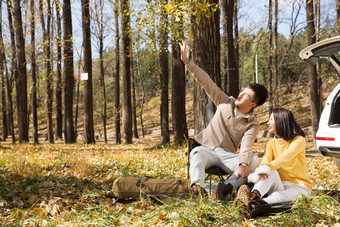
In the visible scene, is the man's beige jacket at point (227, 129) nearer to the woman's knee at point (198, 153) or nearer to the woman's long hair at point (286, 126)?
the woman's knee at point (198, 153)

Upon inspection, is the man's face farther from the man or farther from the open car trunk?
the open car trunk

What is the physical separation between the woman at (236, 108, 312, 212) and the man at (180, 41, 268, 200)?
8.8 inches

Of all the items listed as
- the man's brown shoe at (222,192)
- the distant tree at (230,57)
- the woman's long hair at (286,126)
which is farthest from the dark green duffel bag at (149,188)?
the distant tree at (230,57)

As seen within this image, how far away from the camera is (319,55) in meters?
Result: 5.02

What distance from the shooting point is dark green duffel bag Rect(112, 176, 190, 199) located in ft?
13.3

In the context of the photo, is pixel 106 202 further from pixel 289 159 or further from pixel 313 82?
pixel 313 82

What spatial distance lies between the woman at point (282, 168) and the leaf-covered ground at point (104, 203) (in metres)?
0.21

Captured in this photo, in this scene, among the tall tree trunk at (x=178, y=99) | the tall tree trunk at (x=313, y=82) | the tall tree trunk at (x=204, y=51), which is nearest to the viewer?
the tall tree trunk at (x=204, y=51)

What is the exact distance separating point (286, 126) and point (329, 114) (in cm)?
179

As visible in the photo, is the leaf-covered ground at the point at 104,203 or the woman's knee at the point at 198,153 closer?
the leaf-covered ground at the point at 104,203

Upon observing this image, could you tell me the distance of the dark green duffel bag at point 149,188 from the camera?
13.3 ft

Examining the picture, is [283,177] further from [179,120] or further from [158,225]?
[179,120]

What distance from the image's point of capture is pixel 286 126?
3.54 metres

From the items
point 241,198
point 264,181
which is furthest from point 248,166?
point 241,198
